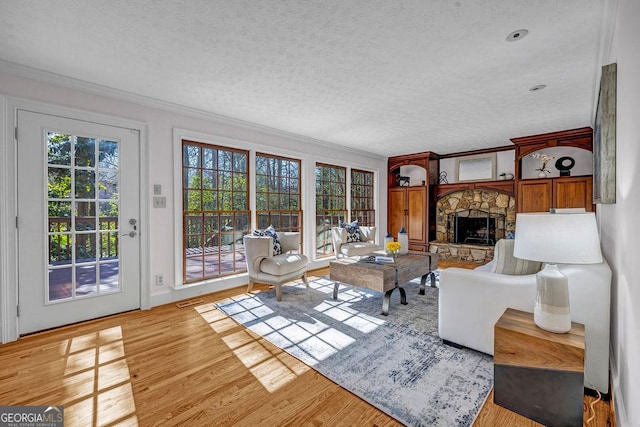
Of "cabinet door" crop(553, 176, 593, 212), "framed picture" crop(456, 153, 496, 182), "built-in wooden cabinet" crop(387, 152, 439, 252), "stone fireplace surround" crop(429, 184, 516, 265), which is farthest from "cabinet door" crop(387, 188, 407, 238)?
"cabinet door" crop(553, 176, 593, 212)

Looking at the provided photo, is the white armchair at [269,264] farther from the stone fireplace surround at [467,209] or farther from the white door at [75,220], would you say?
the stone fireplace surround at [467,209]

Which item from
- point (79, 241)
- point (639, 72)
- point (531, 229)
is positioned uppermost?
point (639, 72)

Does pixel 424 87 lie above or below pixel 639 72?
above

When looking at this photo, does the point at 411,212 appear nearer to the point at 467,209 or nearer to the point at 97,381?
the point at 467,209

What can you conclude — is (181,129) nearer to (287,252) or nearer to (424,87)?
(287,252)

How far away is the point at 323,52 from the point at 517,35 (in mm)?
1431

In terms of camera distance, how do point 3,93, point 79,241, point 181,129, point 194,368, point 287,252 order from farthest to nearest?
point 287,252, point 181,129, point 79,241, point 3,93, point 194,368

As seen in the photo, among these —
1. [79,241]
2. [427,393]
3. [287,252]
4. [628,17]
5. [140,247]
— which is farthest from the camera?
[287,252]

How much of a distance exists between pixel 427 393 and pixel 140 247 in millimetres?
3224

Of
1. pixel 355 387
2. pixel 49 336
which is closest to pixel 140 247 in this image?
pixel 49 336

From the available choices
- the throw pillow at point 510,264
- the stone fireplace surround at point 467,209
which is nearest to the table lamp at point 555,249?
the throw pillow at point 510,264

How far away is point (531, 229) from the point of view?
1.59m

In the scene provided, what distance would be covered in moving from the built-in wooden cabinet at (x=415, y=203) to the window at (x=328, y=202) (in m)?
1.62

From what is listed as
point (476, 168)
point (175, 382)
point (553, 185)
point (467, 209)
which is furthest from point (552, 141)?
point (175, 382)
